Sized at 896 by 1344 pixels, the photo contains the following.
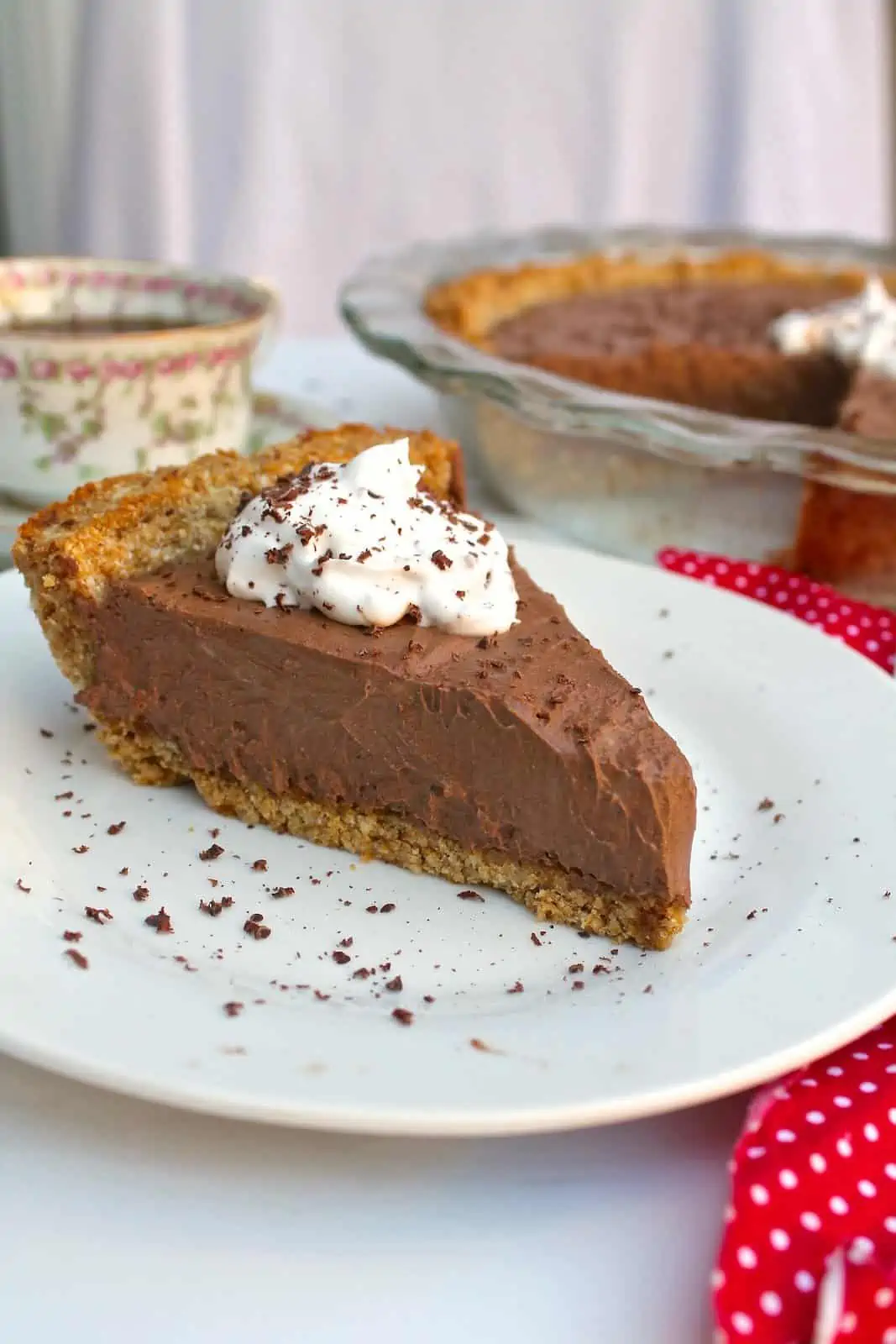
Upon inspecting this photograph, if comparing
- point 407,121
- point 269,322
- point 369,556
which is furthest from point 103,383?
point 407,121

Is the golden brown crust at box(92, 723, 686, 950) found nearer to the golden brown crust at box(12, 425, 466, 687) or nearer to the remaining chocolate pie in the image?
the golden brown crust at box(12, 425, 466, 687)

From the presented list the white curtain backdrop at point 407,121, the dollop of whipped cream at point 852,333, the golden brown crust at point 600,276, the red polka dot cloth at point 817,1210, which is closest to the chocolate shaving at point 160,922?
the red polka dot cloth at point 817,1210

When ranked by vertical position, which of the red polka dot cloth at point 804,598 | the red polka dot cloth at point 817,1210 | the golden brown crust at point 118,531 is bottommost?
the red polka dot cloth at point 817,1210

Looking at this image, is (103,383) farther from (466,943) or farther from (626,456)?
(466,943)

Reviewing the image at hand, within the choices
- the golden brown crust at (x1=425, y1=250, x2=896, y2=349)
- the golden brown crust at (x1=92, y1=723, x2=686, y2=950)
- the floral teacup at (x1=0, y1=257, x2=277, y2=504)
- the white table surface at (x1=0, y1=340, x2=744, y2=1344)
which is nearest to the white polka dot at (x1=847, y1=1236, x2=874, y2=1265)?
the white table surface at (x1=0, y1=340, x2=744, y2=1344)

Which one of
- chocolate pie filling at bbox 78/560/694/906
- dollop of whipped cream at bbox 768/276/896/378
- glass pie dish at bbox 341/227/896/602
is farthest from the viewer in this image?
dollop of whipped cream at bbox 768/276/896/378

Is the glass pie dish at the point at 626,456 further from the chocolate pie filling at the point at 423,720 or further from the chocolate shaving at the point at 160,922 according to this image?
the chocolate shaving at the point at 160,922

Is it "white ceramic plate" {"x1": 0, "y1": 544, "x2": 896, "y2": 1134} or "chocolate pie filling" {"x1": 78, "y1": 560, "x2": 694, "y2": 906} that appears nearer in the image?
"white ceramic plate" {"x1": 0, "y1": 544, "x2": 896, "y2": 1134}
